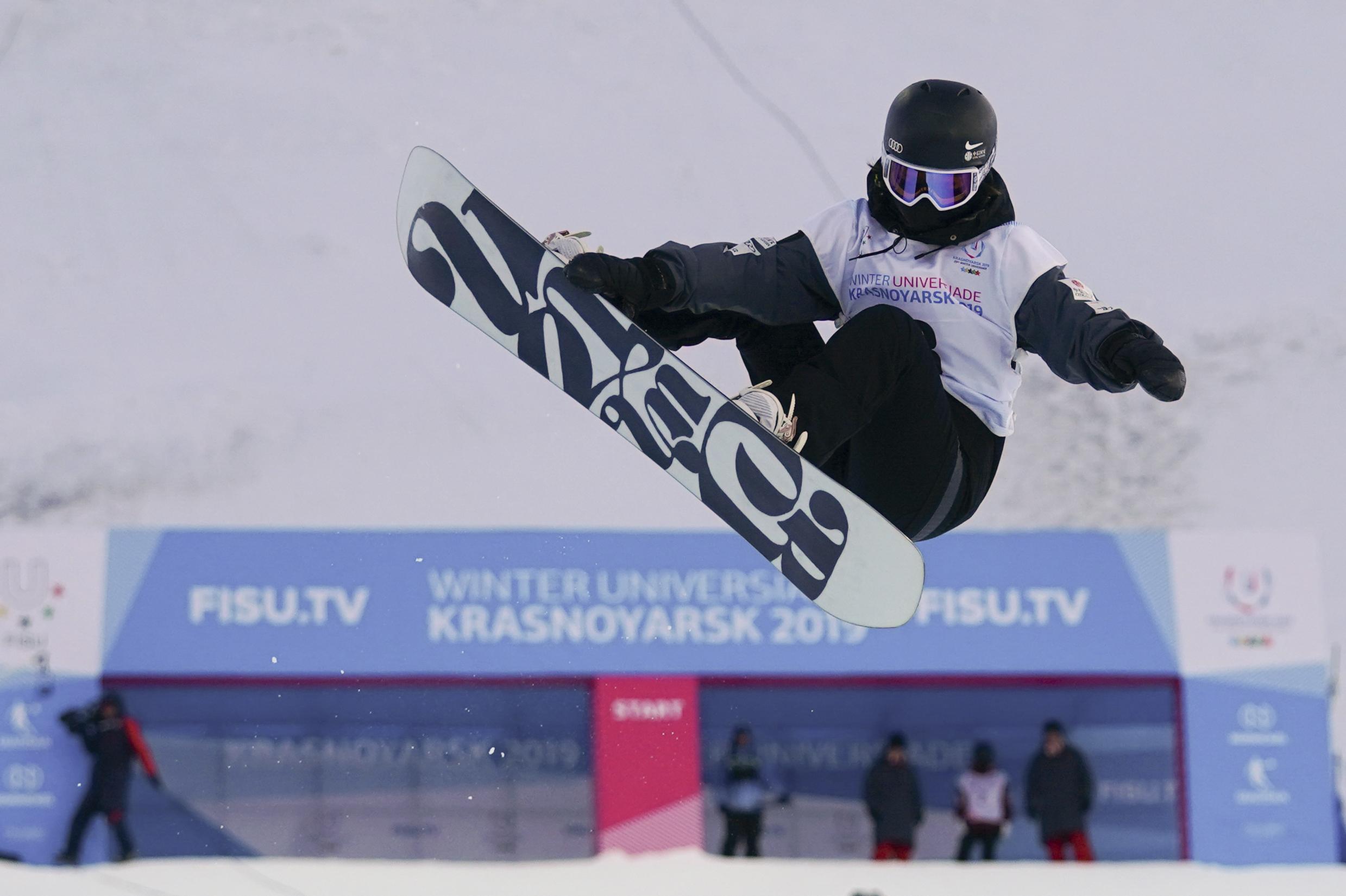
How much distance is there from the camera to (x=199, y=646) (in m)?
8.33

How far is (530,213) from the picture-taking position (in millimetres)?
11000

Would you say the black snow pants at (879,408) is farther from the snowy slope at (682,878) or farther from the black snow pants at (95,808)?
the black snow pants at (95,808)

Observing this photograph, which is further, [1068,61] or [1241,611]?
[1068,61]

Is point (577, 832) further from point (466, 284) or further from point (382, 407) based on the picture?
point (466, 284)

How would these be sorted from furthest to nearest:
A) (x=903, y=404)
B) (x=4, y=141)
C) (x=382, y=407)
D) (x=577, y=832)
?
(x=4, y=141), (x=382, y=407), (x=577, y=832), (x=903, y=404)

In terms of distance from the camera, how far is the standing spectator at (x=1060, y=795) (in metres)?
8.11

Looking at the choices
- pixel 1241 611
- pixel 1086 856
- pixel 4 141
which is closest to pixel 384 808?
pixel 1086 856

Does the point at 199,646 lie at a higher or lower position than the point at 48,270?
lower

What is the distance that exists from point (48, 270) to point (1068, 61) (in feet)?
28.0

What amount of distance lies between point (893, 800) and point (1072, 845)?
42.4 inches

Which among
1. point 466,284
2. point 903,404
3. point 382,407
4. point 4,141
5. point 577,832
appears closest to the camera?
point 903,404

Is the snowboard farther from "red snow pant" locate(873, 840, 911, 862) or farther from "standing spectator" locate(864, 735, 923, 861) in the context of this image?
"red snow pant" locate(873, 840, 911, 862)

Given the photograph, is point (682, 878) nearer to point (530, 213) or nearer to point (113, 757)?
point (113, 757)

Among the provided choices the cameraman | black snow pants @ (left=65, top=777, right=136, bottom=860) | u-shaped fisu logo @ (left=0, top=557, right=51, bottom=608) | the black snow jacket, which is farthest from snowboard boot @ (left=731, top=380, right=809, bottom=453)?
u-shaped fisu logo @ (left=0, top=557, right=51, bottom=608)
